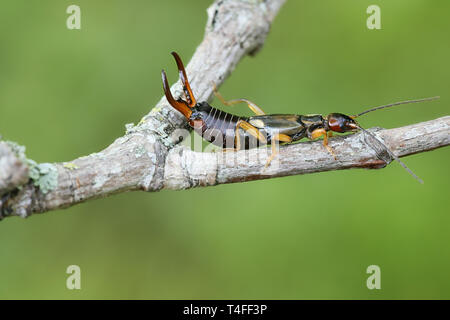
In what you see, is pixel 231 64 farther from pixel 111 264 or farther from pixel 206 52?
pixel 111 264

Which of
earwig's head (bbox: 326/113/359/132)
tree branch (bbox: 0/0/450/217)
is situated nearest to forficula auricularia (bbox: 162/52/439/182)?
earwig's head (bbox: 326/113/359/132)

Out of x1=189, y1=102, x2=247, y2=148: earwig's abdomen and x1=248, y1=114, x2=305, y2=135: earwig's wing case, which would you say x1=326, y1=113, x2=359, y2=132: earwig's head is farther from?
x1=189, y1=102, x2=247, y2=148: earwig's abdomen

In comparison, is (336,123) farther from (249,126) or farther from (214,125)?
(214,125)

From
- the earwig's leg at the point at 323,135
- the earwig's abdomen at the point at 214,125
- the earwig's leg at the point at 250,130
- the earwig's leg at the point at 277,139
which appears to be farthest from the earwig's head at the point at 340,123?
the earwig's abdomen at the point at 214,125

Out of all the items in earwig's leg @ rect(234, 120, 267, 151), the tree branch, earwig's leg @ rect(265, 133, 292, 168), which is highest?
earwig's leg @ rect(234, 120, 267, 151)

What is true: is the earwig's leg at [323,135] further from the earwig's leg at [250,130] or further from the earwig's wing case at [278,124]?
the earwig's leg at [250,130]

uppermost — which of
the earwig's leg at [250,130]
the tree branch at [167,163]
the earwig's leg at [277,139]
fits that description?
the earwig's leg at [250,130]

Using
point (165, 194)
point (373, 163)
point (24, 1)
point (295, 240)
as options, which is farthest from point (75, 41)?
point (373, 163)
